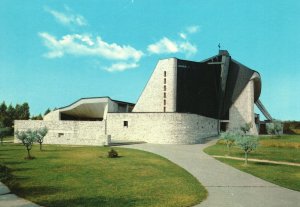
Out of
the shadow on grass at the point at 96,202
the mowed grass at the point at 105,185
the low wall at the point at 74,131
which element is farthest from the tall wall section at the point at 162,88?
the shadow on grass at the point at 96,202

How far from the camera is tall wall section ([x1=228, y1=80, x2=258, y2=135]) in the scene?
206 ft

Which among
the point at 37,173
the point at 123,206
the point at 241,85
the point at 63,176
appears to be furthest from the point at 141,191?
the point at 241,85

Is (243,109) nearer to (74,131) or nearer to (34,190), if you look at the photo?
(74,131)

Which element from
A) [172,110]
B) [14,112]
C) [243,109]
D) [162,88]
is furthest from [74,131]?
[14,112]

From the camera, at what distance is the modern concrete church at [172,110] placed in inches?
1775

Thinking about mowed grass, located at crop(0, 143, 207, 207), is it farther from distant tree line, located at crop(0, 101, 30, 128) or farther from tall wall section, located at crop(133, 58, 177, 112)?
distant tree line, located at crop(0, 101, 30, 128)

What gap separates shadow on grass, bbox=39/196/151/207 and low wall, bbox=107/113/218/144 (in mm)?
32614

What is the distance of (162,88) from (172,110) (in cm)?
409

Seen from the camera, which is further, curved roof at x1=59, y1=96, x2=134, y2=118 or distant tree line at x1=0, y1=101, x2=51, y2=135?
distant tree line at x1=0, y1=101, x2=51, y2=135

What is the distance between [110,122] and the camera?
161 feet

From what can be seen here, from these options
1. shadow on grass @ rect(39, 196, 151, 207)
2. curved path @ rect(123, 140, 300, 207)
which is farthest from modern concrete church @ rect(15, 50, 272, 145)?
shadow on grass @ rect(39, 196, 151, 207)

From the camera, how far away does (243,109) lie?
63625mm

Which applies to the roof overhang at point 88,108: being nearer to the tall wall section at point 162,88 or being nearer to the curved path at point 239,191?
the tall wall section at point 162,88

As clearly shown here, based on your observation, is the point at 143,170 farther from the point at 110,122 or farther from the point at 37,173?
the point at 110,122
